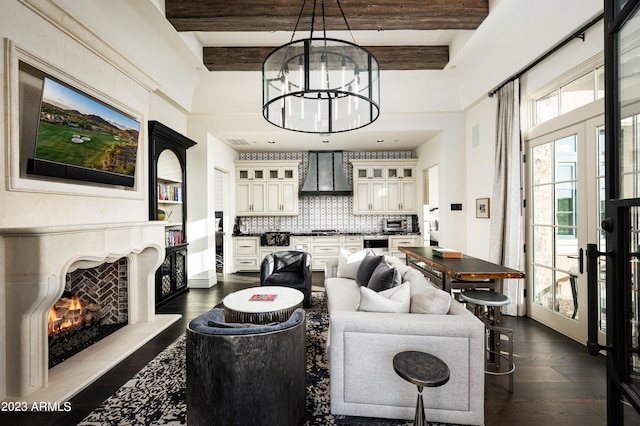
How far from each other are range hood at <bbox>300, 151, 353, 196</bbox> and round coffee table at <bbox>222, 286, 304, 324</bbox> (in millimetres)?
3820

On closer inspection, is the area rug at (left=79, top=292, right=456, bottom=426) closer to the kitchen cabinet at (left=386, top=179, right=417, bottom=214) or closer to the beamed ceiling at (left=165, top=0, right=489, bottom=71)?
the beamed ceiling at (left=165, top=0, right=489, bottom=71)

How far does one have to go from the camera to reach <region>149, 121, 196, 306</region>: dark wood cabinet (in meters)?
3.81

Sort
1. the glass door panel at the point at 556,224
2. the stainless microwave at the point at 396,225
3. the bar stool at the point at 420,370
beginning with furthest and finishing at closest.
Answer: the stainless microwave at the point at 396,225
the glass door panel at the point at 556,224
the bar stool at the point at 420,370

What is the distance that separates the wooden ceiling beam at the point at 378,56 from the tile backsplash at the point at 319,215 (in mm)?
2774

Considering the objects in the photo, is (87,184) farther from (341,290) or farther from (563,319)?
(563,319)

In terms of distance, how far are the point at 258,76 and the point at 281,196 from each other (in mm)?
2683

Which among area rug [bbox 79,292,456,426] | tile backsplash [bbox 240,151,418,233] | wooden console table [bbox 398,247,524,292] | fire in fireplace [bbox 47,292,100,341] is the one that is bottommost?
area rug [bbox 79,292,456,426]

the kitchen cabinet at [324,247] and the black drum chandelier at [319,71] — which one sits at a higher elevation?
the black drum chandelier at [319,71]

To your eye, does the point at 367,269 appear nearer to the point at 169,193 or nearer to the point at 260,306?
the point at 260,306

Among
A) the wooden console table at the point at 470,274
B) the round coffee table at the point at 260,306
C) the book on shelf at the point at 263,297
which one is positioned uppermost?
the wooden console table at the point at 470,274

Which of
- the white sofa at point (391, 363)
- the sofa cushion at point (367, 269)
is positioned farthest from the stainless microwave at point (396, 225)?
the white sofa at point (391, 363)

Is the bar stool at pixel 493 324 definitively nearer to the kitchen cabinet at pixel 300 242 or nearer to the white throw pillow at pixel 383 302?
the white throw pillow at pixel 383 302

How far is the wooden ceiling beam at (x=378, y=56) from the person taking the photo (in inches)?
159

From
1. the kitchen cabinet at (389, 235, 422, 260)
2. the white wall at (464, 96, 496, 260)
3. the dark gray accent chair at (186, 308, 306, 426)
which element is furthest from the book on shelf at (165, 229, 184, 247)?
the white wall at (464, 96, 496, 260)
